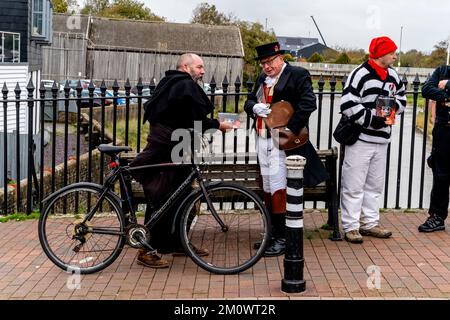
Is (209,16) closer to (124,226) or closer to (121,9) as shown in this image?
(121,9)

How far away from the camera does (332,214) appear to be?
689 cm

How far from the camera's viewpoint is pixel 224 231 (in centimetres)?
609

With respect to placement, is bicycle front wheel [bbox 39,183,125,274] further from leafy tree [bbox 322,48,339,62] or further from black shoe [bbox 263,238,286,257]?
leafy tree [bbox 322,48,339,62]

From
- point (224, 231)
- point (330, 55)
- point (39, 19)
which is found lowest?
point (224, 231)

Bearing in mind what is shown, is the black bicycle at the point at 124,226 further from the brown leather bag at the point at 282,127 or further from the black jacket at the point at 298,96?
the black jacket at the point at 298,96

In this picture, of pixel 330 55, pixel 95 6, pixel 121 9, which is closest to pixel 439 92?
pixel 121 9

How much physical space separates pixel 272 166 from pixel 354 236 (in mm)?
1172

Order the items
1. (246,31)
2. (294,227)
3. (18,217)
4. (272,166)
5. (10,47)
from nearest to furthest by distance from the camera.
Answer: (294,227) < (272,166) < (18,217) < (10,47) < (246,31)

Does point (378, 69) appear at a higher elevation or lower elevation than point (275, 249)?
higher

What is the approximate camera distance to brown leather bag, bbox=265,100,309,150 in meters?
6.12

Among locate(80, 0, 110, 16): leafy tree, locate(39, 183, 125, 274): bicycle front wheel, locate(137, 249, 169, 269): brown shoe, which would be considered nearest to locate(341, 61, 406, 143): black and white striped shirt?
locate(137, 249, 169, 269): brown shoe

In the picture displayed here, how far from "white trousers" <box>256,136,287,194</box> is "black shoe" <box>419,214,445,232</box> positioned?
1808 millimetres

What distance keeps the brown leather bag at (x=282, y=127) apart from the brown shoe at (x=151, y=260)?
147 cm

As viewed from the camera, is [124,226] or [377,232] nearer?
[124,226]
